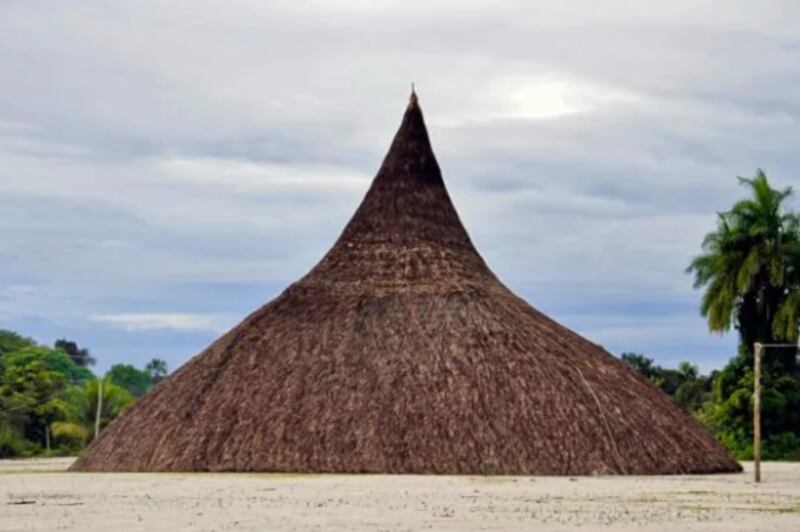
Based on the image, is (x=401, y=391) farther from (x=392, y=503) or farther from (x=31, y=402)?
(x=31, y=402)

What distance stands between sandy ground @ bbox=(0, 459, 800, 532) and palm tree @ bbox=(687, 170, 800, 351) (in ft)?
56.1

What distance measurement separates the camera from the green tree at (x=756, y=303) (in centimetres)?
5241

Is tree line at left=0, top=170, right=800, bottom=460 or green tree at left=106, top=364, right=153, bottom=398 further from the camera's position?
green tree at left=106, top=364, right=153, bottom=398

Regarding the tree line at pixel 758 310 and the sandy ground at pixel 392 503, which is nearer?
the sandy ground at pixel 392 503

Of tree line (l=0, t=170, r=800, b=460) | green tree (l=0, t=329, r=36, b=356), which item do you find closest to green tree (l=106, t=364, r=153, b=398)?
green tree (l=0, t=329, r=36, b=356)

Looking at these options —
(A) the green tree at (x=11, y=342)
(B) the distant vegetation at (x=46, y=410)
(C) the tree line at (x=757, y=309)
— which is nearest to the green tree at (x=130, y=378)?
(A) the green tree at (x=11, y=342)

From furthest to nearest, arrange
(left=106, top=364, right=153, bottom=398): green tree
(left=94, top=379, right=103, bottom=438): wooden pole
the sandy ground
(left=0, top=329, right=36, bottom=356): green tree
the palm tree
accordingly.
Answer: (left=106, top=364, right=153, bottom=398): green tree
(left=0, top=329, right=36, bottom=356): green tree
(left=94, top=379, right=103, bottom=438): wooden pole
the palm tree
the sandy ground

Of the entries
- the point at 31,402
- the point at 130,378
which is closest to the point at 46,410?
the point at 31,402

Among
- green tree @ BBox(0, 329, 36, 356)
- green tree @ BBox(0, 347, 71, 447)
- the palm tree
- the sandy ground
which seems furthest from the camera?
green tree @ BBox(0, 329, 36, 356)

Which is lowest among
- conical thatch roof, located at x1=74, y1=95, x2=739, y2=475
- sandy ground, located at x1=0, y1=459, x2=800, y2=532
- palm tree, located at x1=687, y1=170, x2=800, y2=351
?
sandy ground, located at x1=0, y1=459, x2=800, y2=532

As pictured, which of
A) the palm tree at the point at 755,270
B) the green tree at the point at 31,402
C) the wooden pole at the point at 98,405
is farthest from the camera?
the green tree at the point at 31,402

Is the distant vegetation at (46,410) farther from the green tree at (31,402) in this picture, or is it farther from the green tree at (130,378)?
the green tree at (130,378)

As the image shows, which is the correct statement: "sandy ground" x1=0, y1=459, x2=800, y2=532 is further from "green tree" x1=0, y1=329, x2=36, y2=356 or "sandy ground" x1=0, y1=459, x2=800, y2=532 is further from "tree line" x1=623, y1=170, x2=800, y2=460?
"green tree" x1=0, y1=329, x2=36, y2=356

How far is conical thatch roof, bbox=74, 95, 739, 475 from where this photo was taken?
3634 centimetres
